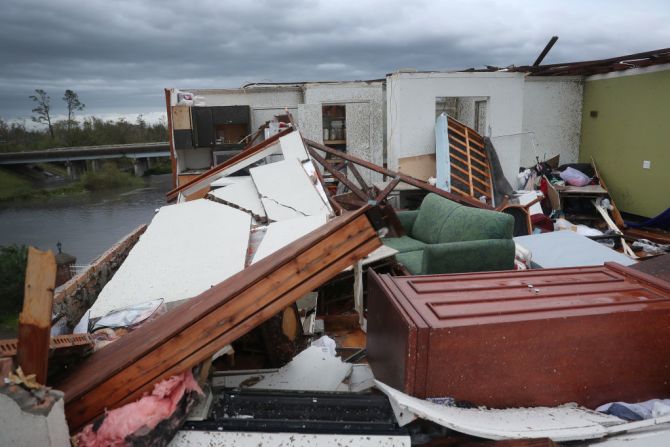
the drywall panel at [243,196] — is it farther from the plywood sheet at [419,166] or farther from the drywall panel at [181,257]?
the plywood sheet at [419,166]

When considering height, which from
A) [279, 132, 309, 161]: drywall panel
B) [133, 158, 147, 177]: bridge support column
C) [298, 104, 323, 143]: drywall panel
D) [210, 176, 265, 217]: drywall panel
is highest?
[298, 104, 323, 143]: drywall panel

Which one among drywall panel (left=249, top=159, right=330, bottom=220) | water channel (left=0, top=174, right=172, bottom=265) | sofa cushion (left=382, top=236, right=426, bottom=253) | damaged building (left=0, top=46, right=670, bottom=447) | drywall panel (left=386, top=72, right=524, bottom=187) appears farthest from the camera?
water channel (left=0, top=174, right=172, bottom=265)

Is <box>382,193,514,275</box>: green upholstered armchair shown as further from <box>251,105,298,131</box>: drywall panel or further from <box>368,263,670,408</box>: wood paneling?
<box>251,105,298,131</box>: drywall panel

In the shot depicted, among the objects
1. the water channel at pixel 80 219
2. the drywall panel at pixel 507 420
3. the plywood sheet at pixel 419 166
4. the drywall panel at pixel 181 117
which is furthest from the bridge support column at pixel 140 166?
the drywall panel at pixel 507 420

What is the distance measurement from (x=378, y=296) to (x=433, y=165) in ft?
21.1

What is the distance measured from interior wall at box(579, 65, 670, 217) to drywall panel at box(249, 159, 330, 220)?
673 cm

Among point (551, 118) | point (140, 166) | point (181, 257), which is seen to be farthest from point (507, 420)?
point (140, 166)

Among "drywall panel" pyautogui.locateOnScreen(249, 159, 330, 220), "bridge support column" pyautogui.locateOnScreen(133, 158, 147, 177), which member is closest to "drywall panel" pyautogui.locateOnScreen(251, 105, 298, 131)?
"drywall panel" pyautogui.locateOnScreen(249, 159, 330, 220)

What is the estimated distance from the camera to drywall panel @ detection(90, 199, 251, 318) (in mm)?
2627

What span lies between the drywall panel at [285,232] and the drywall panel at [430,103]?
449 centimetres

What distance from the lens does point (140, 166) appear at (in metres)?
29.1

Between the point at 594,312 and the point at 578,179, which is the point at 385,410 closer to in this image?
the point at 594,312

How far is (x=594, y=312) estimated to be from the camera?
1.67m

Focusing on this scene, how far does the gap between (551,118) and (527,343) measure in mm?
8818
